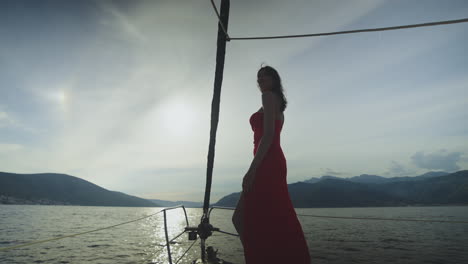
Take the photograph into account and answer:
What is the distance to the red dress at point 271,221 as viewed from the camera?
73.5 inches

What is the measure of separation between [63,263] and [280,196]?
21.1 meters

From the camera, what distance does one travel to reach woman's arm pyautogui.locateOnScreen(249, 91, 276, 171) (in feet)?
6.31

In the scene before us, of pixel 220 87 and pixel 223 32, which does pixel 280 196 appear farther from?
pixel 223 32

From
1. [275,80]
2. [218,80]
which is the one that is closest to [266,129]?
[275,80]

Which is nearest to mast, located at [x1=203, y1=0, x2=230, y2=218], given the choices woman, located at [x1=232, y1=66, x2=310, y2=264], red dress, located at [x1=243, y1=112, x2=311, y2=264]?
woman, located at [x1=232, y1=66, x2=310, y2=264]

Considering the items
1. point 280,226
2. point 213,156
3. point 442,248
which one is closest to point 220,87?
point 213,156

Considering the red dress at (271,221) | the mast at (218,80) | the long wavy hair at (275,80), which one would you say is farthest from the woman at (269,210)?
the mast at (218,80)

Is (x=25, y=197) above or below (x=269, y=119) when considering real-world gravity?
below

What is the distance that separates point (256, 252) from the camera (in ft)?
6.24

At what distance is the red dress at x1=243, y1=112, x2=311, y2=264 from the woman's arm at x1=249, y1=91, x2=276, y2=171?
0.13 m

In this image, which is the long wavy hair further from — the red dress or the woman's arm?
the red dress

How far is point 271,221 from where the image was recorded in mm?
1945

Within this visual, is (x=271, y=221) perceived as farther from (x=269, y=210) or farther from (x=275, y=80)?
(x=275, y=80)

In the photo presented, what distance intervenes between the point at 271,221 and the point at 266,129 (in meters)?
0.81
